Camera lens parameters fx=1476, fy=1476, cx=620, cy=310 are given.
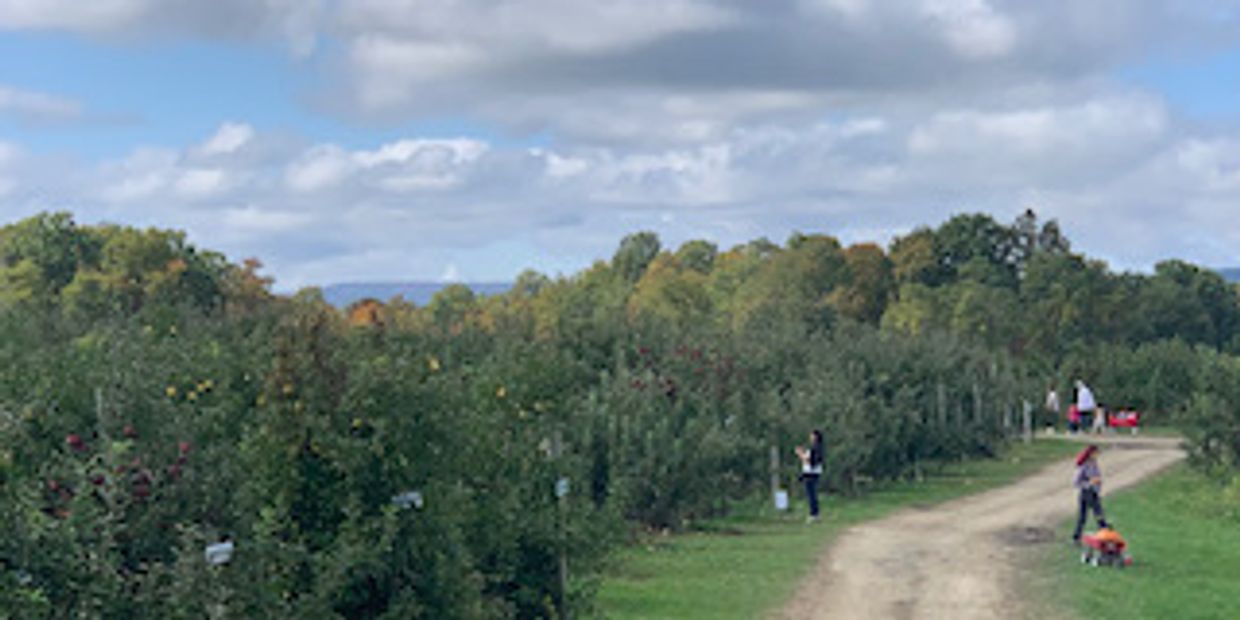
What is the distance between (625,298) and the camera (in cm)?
9019

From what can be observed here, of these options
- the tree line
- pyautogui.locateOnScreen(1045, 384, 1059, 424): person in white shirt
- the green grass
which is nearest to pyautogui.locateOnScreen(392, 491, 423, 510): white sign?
the tree line

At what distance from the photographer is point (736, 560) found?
75.3ft

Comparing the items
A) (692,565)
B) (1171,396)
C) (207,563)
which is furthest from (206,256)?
(207,563)

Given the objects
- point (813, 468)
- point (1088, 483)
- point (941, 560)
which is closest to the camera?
point (941, 560)

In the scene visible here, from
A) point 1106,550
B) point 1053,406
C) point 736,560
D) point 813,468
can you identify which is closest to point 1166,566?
point 1106,550

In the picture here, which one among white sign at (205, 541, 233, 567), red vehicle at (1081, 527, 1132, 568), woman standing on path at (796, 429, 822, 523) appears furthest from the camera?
woman standing on path at (796, 429, 822, 523)

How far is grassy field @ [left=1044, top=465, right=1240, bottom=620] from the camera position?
1911 cm

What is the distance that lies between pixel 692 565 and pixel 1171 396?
41252 mm

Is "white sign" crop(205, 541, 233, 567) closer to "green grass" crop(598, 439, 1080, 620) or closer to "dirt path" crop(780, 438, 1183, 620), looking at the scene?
"green grass" crop(598, 439, 1080, 620)

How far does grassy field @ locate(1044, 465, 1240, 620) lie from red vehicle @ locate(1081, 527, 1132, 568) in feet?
0.59

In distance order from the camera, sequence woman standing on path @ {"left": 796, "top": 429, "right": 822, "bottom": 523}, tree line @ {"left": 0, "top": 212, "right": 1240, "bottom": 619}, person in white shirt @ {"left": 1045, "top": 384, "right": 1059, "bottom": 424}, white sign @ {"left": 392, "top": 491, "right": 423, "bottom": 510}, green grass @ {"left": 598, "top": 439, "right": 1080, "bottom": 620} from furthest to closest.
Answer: person in white shirt @ {"left": 1045, "top": 384, "right": 1059, "bottom": 424}, woman standing on path @ {"left": 796, "top": 429, "right": 822, "bottom": 523}, green grass @ {"left": 598, "top": 439, "right": 1080, "bottom": 620}, white sign @ {"left": 392, "top": 491, "right": 423, "bottom": 510}, tree line @ {"left": 0, "top": 212, "right": 1240, "bottom": 619}

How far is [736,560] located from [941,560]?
10.4 feet

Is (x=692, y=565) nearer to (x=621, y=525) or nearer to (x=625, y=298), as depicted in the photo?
(x=621, y=525)

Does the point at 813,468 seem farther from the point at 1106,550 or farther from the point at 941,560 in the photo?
the point at 1106,550
